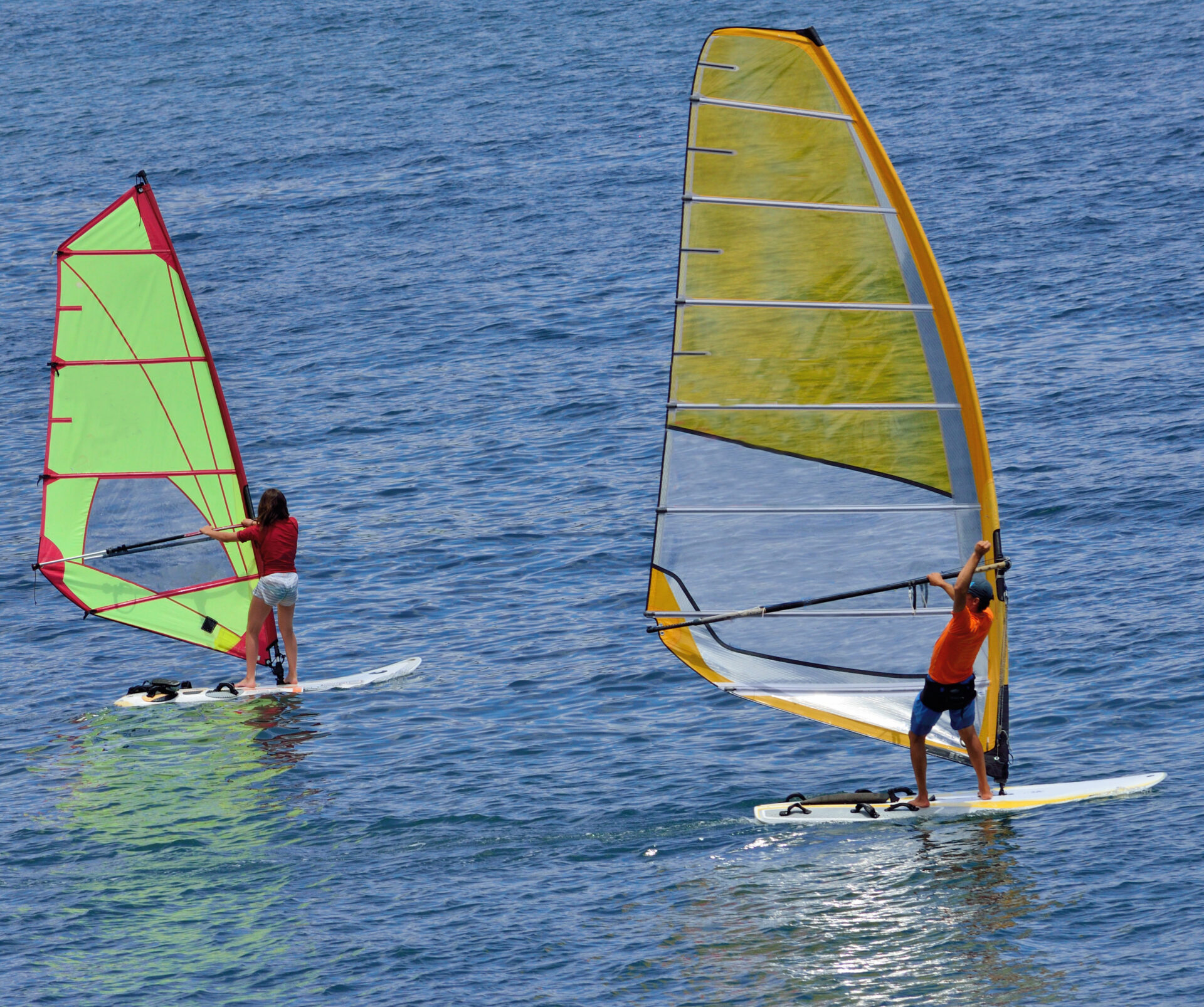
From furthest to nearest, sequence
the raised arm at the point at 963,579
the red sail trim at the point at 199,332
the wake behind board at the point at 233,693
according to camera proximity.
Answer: the wake behind board at the point at 233,693, the red sail trim at the point at 199,332, the raised arm at the point at 963,579

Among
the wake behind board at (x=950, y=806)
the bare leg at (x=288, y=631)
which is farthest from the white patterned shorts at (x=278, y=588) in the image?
the wake behind board at (x=950, y=806)

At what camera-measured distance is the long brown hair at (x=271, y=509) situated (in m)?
18.2

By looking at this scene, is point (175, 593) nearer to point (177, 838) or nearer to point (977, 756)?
point (177, 838)

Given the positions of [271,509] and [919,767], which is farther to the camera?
[271,509]

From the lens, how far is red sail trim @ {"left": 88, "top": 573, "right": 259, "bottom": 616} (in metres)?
19.9

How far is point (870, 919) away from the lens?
42.5 ft

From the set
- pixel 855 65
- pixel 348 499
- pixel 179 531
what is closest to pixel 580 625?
pixel 179 531

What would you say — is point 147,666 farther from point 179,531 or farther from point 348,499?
point 348,499

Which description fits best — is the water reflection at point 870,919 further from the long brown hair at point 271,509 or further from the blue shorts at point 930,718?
the long brown hair at point 271,509

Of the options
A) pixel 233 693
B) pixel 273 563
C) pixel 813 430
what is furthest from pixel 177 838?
pixel 813 430

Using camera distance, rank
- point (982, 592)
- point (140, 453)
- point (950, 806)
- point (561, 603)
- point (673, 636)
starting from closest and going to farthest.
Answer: point (982, 592), point (950, 806), point (673, 636), point (140, 453), point (561, 603)

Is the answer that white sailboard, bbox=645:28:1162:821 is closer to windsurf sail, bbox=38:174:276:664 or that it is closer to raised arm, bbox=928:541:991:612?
raised arm, bbox=928:541:991:612

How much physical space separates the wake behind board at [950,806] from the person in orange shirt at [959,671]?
0.25m

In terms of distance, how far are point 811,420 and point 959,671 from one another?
2416 mm
